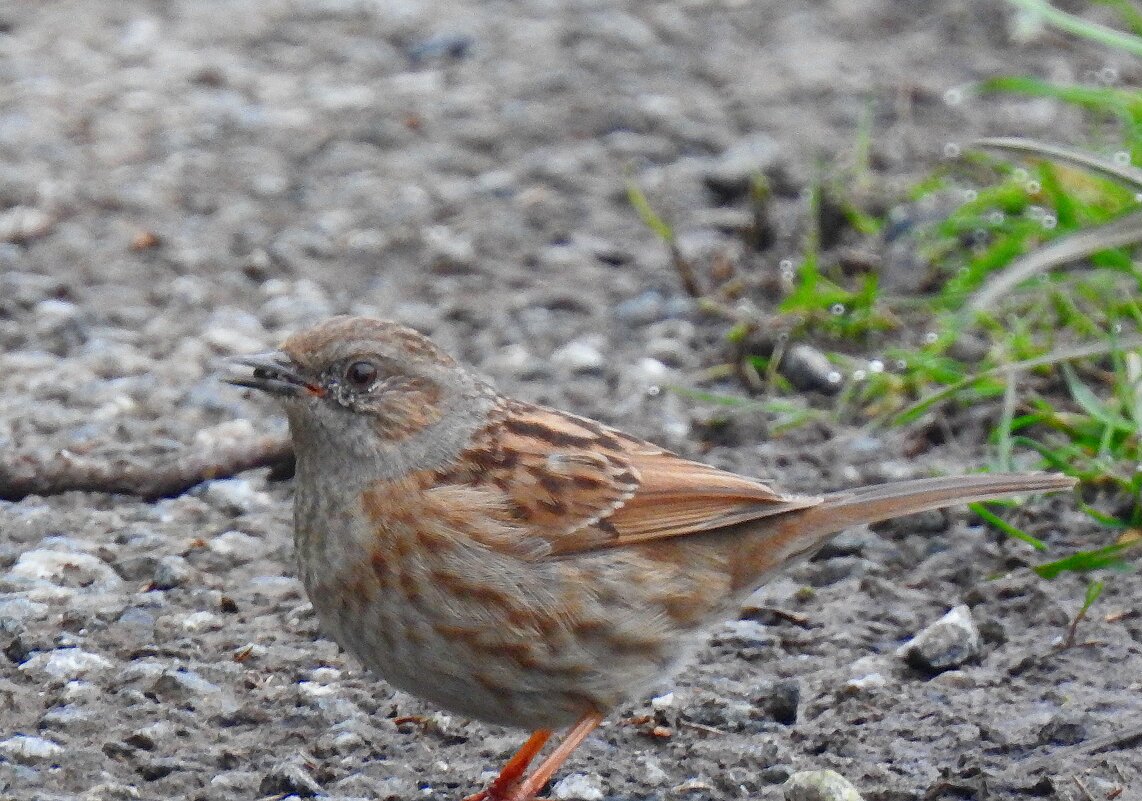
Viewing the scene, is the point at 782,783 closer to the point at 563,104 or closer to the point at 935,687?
the point at 935,687

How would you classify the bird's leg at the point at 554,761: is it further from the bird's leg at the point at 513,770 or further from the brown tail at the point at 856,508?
the brown tail at the point at 856,508

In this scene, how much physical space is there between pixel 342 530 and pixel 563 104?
440 cm

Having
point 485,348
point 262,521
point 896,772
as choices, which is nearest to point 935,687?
point 896,772

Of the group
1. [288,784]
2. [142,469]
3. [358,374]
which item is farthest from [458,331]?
[288,784]

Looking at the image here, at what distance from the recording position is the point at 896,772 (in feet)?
14.0

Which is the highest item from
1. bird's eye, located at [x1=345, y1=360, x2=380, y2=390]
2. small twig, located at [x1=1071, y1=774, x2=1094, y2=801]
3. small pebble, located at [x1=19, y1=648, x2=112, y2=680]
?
bird's eye, located at [x1=345, y1=360, x2=380, y2=390]

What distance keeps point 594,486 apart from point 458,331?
7.40 ft

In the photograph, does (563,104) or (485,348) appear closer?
(485,348)

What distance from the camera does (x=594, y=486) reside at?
4.55 meters

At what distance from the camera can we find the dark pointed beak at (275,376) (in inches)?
176

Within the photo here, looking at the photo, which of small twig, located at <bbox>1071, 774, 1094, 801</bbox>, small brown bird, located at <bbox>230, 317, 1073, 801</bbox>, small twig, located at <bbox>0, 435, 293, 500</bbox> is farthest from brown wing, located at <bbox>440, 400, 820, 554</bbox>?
small twig, located at <bbox>0, 435, 293, 500</bbox>

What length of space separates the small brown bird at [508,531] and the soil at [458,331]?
0.28 metres

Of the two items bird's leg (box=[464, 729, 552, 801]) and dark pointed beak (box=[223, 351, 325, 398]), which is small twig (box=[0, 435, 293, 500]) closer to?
dark pointed beak (box=[223, 351, 325, 398])

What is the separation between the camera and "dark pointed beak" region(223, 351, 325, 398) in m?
4.47
